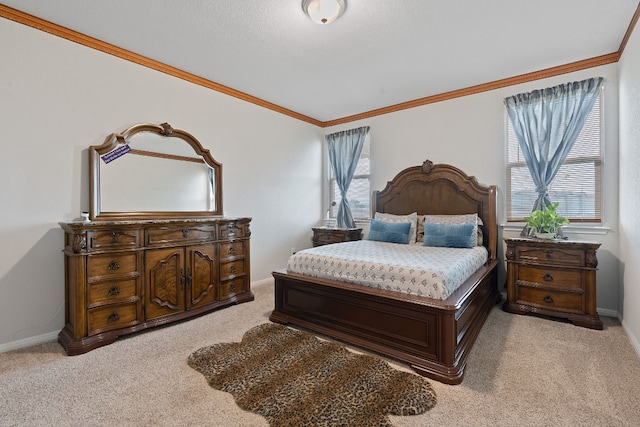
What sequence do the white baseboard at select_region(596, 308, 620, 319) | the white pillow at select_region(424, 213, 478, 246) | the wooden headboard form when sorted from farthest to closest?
the wooden headboard, the white pillow at select_region(424, 213, 478, 246), the white baseboard at select_region(596, 308, 620, 319)

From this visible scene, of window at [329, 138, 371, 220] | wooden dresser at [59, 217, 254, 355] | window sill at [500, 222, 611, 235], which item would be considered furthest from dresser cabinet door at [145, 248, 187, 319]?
window sill at [500, 222, 611, 235]

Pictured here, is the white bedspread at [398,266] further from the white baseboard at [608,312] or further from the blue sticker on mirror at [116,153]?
the blue sticker on mirror at [116,153]

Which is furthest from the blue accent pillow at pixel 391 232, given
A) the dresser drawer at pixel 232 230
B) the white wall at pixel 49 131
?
the white wall at pixel 49 131

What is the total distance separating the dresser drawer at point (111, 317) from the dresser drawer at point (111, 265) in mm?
291

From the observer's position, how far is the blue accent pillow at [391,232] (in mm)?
3816

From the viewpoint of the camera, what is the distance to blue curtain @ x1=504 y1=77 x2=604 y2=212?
10.7 feet

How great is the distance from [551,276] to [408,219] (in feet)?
5.36

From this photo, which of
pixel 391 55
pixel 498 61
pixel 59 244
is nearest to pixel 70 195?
pixel 59 244

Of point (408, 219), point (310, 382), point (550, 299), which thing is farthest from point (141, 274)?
point (550, 299)

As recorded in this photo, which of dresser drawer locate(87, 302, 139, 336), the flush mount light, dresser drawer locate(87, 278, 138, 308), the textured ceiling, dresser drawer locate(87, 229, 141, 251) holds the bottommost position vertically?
dresser drawer locate(87, 302, 139, 336)

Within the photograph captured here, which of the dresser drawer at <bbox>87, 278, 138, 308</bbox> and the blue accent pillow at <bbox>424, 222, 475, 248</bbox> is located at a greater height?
the blue accent pillow at <bbox>424, 222, 475, 248</bbox>

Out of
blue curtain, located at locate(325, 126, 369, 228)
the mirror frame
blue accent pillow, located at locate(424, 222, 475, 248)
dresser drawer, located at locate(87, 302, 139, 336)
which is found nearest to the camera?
dresser drawer, located at locate(87, 302, 139, 336)

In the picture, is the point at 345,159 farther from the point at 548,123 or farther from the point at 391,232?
the point at 548,123

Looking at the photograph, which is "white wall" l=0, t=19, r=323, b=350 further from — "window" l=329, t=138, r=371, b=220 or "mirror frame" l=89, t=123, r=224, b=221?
"window" l=329, t=138, r=371, b=220
